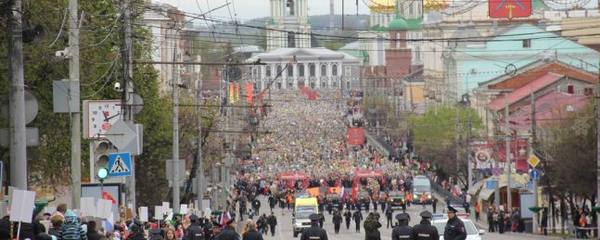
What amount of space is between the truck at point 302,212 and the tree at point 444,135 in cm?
3461

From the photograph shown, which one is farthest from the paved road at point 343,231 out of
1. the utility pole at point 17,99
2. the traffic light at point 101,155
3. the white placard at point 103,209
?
the utility pole at point 17,99

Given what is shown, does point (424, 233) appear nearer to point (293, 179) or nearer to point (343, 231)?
Result: point (343, 231)

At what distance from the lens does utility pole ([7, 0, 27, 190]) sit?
29438 mm

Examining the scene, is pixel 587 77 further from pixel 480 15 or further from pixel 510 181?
pixel 480 15

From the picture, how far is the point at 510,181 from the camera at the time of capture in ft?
282

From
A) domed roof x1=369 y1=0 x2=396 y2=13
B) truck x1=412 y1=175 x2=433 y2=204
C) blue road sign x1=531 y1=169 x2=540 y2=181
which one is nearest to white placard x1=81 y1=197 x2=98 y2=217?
domed roof x1=369 y1=0 x2=396 y2=13

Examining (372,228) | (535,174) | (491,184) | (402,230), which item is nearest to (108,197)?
(372,228)

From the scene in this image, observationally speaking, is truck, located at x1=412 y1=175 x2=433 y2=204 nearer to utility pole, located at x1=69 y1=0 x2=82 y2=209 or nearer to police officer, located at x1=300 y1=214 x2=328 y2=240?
utility pole, located at x1=69 y1=0 x2=82 y2=209

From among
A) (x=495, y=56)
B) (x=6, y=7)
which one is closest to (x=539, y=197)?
(x=6, y=7)

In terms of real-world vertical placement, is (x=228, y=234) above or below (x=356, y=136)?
above

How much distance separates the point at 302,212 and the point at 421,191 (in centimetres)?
3000

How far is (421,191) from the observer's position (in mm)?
105125

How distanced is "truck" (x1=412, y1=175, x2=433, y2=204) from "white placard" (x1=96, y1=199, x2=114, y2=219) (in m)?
73.5

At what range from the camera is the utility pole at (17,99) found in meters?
29.4
